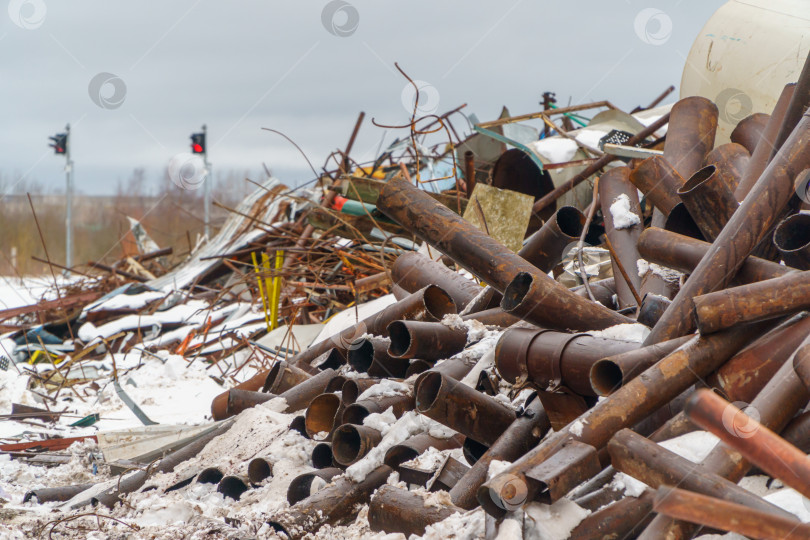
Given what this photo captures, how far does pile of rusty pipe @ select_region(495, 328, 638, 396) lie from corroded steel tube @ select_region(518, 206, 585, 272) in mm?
1077

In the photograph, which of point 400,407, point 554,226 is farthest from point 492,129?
point 400,407

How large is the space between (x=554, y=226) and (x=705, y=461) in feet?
5.75

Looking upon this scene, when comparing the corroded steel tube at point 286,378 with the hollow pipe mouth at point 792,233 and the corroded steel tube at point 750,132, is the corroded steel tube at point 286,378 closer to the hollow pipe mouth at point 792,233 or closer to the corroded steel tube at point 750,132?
the hollow pipe mouth at point 792,233

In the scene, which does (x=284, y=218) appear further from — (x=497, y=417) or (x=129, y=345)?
(x=497, y=417)

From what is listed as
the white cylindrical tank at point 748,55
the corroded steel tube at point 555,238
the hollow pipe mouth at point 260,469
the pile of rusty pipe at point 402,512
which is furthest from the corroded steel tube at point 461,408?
the white cylindrical tank at point 748,55

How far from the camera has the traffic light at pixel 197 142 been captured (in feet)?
45.3

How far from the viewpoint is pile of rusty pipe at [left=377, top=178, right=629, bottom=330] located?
7.54 ft

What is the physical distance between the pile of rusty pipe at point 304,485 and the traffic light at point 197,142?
12.3 m

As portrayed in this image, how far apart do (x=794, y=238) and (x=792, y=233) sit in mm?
17

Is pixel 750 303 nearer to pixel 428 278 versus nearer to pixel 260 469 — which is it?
pixel 260 469

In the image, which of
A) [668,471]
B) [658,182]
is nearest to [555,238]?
[658,182]

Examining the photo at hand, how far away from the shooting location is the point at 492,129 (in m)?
6.94

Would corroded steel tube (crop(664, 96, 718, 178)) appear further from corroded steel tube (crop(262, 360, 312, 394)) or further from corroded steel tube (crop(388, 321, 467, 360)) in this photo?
corroded steel tube (crop(262, 360, 312, 394))

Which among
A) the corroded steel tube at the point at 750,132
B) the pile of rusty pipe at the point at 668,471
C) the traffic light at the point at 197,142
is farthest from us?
the traffic light at the point at 197,142
